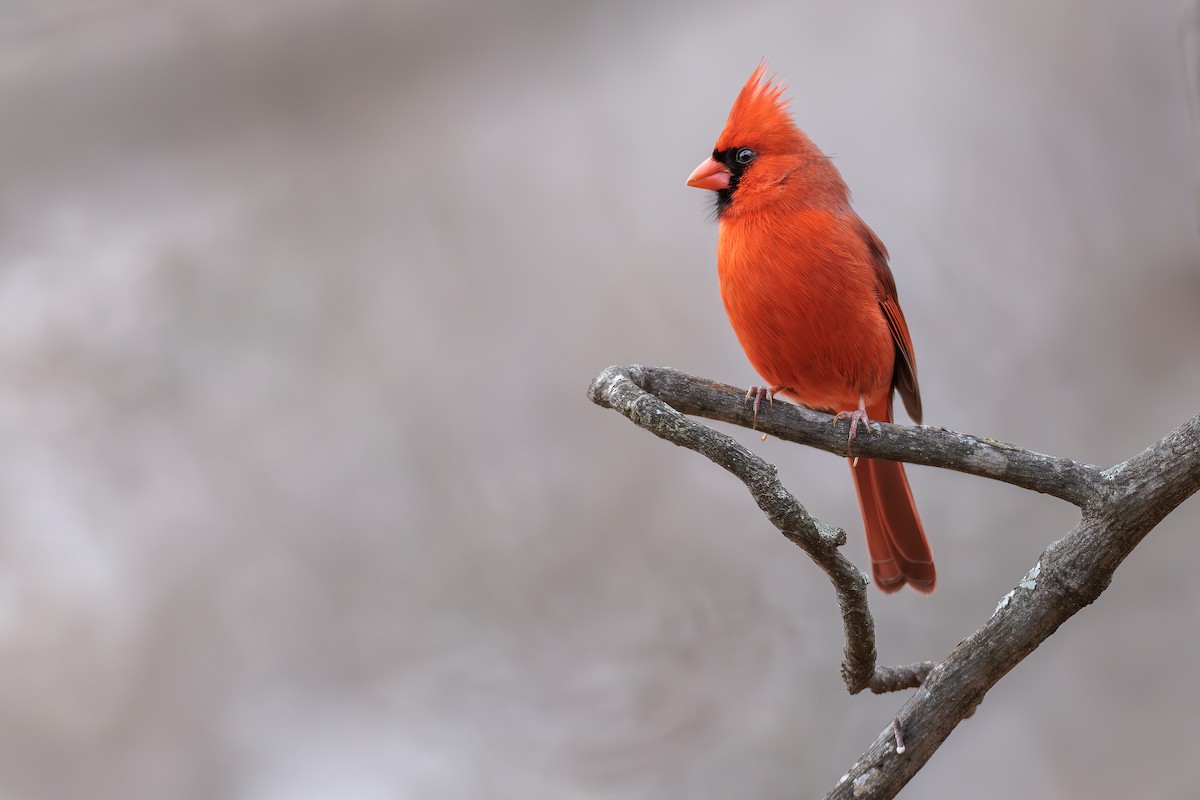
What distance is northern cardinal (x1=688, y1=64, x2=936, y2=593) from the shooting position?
7.41 ft

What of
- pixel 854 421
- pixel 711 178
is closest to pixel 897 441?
pixel 854 421

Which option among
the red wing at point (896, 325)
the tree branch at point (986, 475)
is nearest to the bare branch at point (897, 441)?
the tree branch at point (986, 475)

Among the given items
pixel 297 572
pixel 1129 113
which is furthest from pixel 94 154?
pixel 1129 113

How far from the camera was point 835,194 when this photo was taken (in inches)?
97.1

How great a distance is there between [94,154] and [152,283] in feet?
1.69

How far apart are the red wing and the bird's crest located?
274 millimetres

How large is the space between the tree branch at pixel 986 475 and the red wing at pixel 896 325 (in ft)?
2.73

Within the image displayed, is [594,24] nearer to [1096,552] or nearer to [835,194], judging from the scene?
[835,194]

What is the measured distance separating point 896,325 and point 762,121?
0.57m

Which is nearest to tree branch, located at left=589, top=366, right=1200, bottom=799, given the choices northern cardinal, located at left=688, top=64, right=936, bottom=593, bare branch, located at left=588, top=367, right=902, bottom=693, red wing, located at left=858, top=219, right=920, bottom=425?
bare branch, located at left=588, top=367, right=902, bottom=693

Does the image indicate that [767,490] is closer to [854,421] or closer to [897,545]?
[854,421]

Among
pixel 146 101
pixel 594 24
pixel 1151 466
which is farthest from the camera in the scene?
pixel 594 24

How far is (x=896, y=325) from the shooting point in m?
2.44

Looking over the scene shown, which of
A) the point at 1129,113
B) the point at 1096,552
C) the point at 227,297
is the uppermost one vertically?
the point at 227,297
